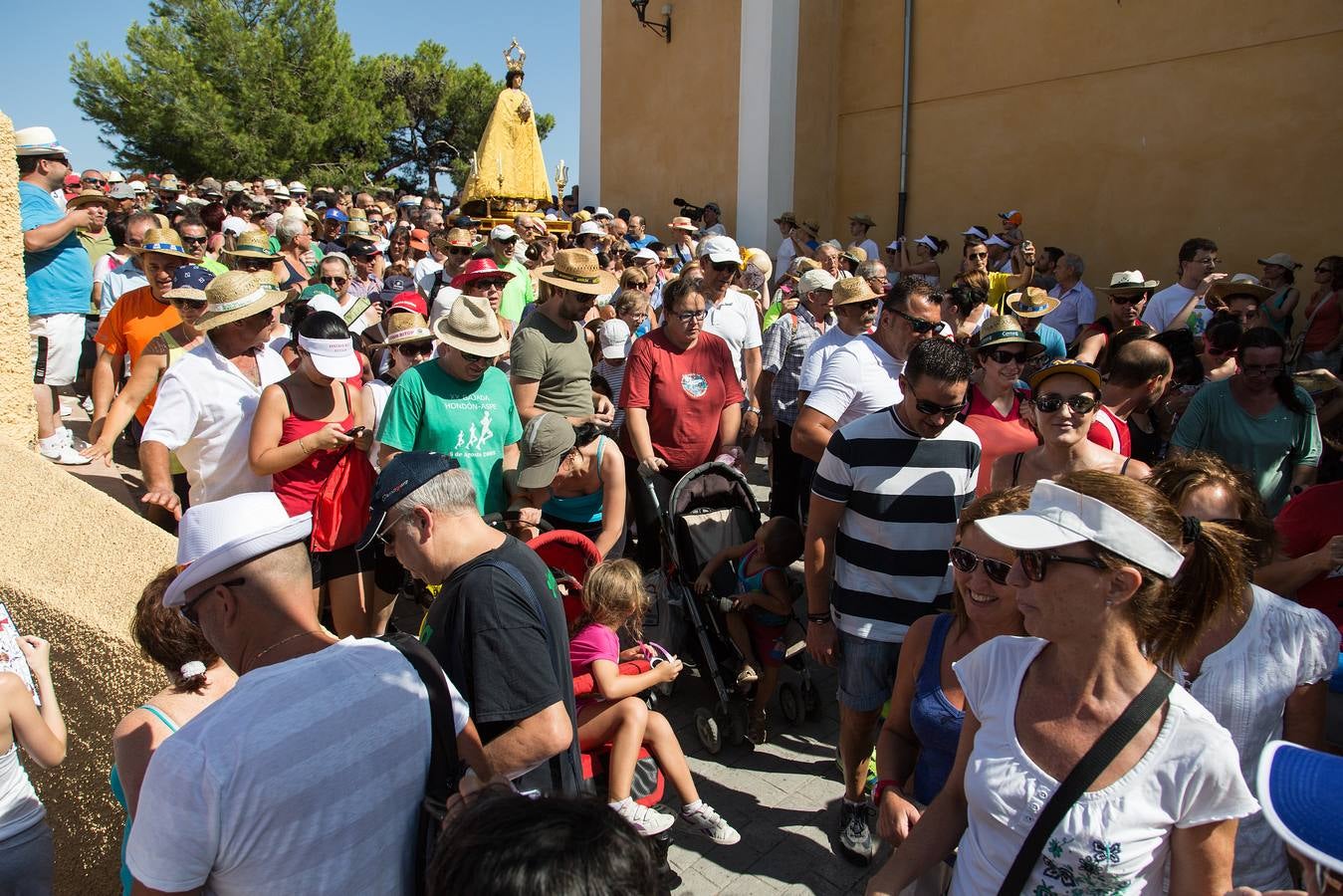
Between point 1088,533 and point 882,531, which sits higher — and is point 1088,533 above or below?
above

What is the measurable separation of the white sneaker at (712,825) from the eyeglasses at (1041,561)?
203cm

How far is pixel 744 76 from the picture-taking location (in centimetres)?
1606

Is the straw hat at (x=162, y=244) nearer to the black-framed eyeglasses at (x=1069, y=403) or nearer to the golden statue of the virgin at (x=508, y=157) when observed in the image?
the black-framed eyeglasses at (x=1069, y=403)

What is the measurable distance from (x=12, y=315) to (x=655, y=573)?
10.1ft

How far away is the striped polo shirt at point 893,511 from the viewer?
11.0 feet

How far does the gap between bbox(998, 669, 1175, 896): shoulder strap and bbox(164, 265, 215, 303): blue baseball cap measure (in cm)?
499

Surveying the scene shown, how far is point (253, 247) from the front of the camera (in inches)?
290

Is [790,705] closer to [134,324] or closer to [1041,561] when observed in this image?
[1041,561]

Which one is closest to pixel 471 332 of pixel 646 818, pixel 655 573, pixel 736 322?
pixel 655 573

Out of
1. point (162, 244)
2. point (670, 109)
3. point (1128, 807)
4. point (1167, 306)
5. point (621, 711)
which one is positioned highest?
point (670, 109)

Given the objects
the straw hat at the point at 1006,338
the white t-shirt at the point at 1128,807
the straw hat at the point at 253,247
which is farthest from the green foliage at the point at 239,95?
the white t-shirt at the point at 1128,807

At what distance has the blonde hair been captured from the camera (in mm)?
3557

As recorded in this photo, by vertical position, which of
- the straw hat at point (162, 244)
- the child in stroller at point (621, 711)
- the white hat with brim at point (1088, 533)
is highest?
the straw hat at point (162, 244)

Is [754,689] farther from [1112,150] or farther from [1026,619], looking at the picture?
[1112,150]
